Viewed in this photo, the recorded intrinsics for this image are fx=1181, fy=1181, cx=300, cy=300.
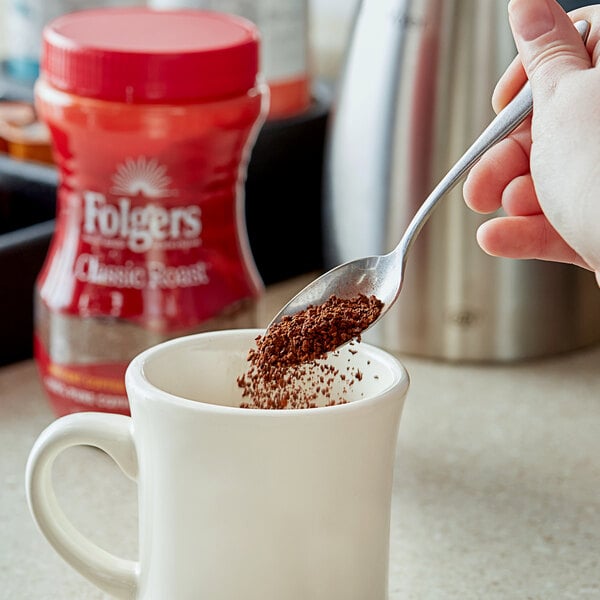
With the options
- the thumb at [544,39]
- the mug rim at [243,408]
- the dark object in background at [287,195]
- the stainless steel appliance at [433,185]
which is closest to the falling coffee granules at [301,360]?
the mug rim at [243,408]

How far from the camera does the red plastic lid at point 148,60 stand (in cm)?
56

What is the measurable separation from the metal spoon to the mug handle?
89 millimetres

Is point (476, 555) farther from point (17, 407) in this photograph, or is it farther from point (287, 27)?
point (287, 27)

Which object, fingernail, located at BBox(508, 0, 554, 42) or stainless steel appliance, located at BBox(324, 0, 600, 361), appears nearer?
fingernail, located at BBox(508, 0, 554, 42)

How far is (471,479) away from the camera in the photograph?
0.61 m

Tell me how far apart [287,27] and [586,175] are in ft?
1.56

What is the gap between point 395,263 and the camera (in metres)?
0.50

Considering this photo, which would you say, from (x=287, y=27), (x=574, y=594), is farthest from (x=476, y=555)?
(x=287, y=27)

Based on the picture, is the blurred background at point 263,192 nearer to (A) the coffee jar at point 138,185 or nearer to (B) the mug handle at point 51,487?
(A) the coffee jar at point 138,185

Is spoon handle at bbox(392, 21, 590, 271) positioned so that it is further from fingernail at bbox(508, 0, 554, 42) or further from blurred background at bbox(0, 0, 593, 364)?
blurred background at bbox(0, 0, 593, 364)

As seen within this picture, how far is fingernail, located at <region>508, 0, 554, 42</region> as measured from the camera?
18.4 inches

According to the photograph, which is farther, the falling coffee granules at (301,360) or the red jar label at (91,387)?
the red jar label at (91,387)

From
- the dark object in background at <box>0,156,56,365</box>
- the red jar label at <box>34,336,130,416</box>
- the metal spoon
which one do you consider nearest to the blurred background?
the dark object in background at <box>0,156,56,365</box>

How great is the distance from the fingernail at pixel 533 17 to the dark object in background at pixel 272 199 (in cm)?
36
